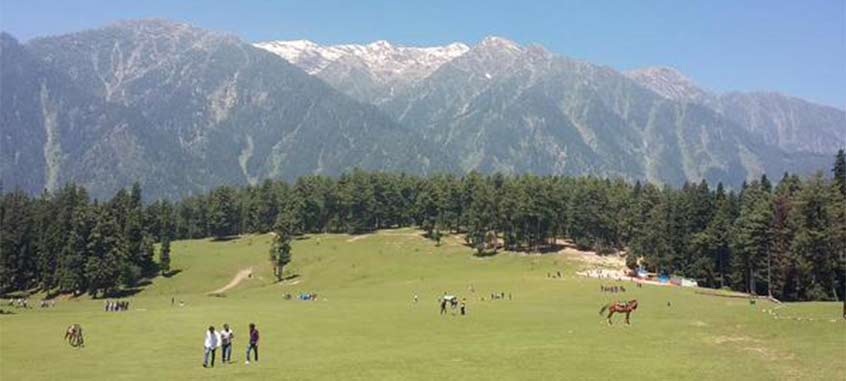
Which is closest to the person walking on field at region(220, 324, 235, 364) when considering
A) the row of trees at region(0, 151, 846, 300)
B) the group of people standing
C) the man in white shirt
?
the group of people standing

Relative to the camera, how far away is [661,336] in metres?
53.7

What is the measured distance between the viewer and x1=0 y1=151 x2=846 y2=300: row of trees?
100562 mm

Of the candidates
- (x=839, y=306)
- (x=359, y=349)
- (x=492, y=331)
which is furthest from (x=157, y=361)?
(x=839, y=306)

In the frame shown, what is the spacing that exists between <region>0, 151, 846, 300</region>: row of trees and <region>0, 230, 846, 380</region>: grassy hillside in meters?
18.3

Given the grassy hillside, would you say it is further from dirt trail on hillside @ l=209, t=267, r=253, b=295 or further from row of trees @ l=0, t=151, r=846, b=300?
dirt trail on hillside @ l=209, t=267, r=253, b=295

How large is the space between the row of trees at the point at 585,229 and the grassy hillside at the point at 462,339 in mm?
18334

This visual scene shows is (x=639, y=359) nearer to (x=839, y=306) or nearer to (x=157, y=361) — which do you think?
(x=157, y=361)

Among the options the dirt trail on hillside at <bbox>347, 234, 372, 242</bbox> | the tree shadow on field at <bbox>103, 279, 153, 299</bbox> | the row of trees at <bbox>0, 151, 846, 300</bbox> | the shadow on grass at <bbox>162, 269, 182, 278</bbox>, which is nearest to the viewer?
the row of trees at <bbox>0, 151, 846, 300</bbox>

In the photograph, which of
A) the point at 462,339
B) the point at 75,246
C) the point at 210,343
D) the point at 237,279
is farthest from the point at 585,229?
the point at 210,343

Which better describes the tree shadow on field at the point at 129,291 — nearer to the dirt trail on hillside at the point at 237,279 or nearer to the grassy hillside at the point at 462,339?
the dirt trail on hillside at the point at 237,279

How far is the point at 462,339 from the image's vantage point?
5534 cm

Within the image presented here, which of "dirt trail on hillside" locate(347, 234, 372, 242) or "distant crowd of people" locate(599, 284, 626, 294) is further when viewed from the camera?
"dirt trail on hillside" locate(347, 234, 372, 242)

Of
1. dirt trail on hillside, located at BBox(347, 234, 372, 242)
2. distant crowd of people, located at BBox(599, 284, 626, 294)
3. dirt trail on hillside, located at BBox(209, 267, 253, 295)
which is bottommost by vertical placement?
dirt trail on hillside, located at BBox(209, 267, 253, 295)

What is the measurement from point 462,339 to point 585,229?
386 ft
